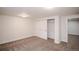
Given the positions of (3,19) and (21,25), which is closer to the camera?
(3,19)

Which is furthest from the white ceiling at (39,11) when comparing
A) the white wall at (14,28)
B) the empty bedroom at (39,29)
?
the white wall at (14,28)

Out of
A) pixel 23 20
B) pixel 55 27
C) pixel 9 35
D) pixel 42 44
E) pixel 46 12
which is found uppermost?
pixel 46 12

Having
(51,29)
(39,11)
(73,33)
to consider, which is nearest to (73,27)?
(73,33)

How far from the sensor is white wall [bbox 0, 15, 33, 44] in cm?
144

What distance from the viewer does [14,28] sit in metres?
1.49

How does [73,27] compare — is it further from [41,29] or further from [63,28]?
[41,29]

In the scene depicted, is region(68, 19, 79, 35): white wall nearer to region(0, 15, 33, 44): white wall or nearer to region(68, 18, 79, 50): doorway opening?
region(68, 18, 79, 50): doorway opening

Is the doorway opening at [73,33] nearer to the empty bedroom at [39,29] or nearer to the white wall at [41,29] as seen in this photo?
the empty bedroom at [39,29]

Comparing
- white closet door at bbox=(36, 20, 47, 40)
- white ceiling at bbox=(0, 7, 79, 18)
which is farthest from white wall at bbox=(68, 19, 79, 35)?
white closet door at bbox=(36, 20, 47, 40)

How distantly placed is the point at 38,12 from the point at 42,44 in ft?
2.08

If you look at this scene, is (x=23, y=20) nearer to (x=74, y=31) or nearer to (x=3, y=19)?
(x=3, y=19)

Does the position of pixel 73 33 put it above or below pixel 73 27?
below
